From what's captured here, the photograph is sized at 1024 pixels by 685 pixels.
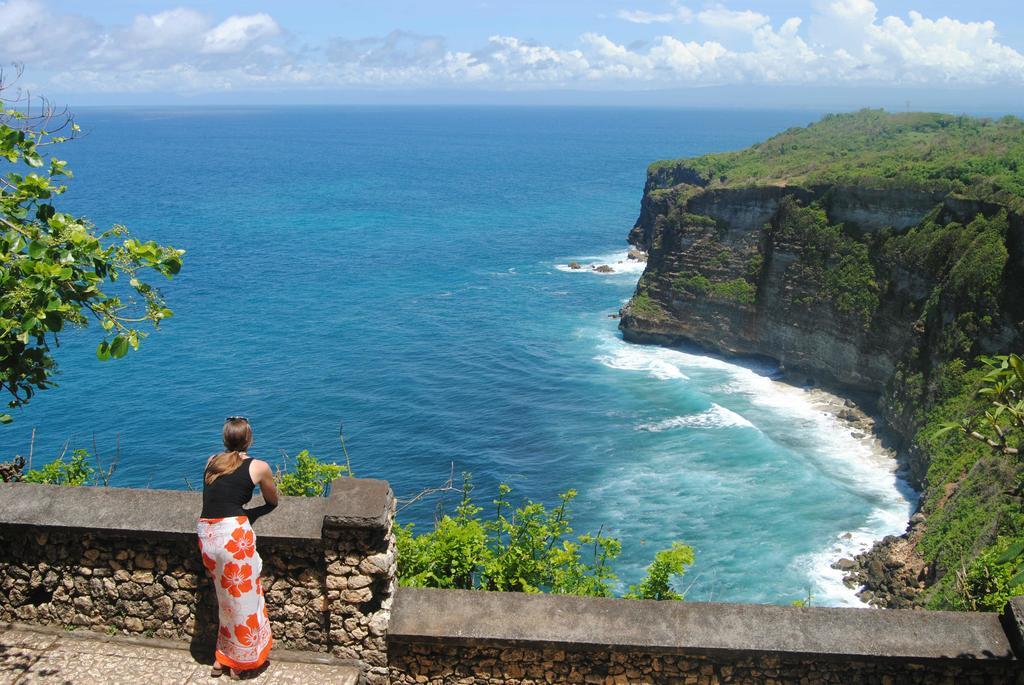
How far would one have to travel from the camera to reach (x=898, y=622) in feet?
26.4

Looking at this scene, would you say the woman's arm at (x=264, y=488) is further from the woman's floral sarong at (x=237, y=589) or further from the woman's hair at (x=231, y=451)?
the woman's floral sarong at (x=237, y=589)

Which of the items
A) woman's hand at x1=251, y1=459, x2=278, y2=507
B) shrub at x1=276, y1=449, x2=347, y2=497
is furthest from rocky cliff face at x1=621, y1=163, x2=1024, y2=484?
woman's hand at x1=251, y1=459, x2=278, y2=507

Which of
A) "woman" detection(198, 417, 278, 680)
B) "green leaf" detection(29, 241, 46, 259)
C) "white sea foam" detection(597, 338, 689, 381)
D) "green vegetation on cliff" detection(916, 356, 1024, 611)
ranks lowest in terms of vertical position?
"white sea foam" detection(597, 338, 689, 381)

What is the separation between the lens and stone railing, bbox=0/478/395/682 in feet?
26.5

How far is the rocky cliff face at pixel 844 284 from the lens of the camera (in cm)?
4328

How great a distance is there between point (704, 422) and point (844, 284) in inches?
473

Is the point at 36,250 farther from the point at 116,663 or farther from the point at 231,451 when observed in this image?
the point at 116,663

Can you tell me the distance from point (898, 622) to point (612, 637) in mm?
2502

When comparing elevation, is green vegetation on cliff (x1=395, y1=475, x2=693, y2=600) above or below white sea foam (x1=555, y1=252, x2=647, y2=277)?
above

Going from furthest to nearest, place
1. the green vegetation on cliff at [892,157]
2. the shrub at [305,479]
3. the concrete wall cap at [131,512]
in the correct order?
the green vegetation on cliff at [892,157], the shrub at [305,479], the concrete wall cap at [131,512]

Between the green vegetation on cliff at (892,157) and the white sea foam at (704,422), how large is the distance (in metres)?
16.0

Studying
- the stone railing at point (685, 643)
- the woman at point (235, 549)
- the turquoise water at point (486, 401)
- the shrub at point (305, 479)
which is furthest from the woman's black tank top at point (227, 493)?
the turquoise water at point (486, 401)

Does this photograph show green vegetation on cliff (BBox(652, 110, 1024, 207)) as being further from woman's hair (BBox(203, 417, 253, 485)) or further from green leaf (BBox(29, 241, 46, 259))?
green leaf (BBox(29, 241, 46, 259))

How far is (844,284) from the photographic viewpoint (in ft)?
173
